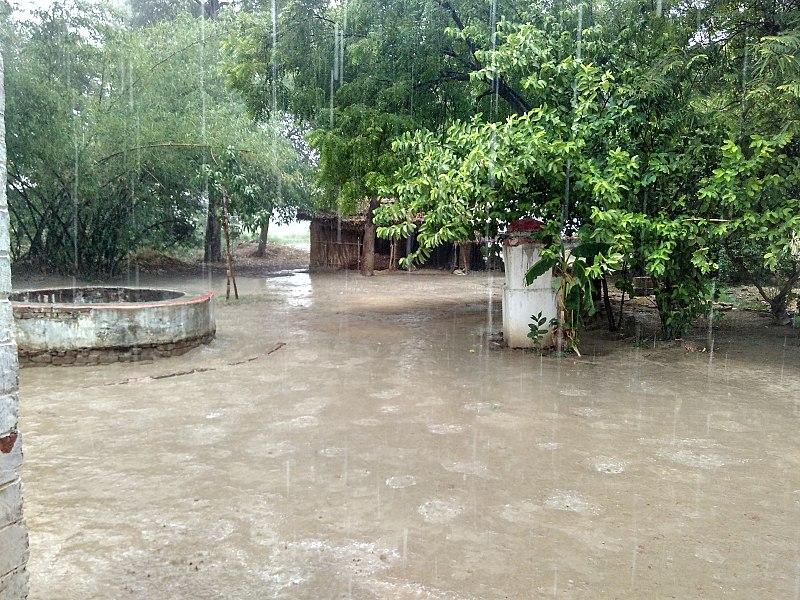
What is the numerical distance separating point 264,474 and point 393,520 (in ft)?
3.98

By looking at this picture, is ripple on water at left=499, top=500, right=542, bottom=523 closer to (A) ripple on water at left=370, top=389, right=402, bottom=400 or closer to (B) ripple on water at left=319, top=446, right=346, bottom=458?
(B) ripple on water at left=319, top=446, right=346, bottom=458

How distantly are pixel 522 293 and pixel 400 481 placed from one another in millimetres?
4908

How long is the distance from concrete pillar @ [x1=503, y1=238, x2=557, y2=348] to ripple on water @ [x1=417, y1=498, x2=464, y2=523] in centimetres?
507

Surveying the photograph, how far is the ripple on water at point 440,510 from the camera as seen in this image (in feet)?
13.5

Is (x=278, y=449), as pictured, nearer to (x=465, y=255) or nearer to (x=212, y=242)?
(x=465, y=255)

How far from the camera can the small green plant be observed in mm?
8891

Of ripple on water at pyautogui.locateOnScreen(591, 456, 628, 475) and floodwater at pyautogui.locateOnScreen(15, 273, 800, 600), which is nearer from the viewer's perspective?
floodwater at pyautogui.locateOnScreen(15, 273, 800, 600)

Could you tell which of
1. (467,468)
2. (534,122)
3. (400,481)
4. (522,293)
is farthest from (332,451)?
(534,122)

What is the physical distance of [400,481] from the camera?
4691mm

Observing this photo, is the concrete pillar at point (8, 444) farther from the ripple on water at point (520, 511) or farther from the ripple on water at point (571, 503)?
the ripple on water at point (571, 503)

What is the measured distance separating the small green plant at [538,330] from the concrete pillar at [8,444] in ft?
23.8

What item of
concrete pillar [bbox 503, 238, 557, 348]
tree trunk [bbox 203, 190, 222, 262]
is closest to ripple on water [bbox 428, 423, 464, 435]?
concrete pillar [bbox 503, 238, 557, 348]

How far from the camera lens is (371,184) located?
34.1 ft

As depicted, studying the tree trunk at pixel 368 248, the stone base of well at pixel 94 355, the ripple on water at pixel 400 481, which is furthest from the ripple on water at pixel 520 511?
the tree trunk at pixel 368 248
